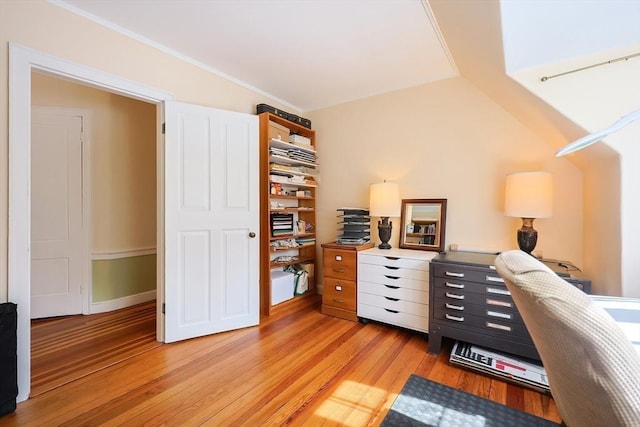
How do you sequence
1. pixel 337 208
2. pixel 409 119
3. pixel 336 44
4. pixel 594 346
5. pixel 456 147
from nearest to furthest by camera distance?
pixel 594 346, pixel 336 44, pixel 456 147, pixel 409 119, pixel 337 208

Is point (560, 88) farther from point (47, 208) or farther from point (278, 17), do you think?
point (47, 208)

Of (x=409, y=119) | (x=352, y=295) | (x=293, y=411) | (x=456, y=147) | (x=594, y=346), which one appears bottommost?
(x=293, y=411)

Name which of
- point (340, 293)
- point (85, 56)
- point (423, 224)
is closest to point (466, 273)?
point (423, 224)

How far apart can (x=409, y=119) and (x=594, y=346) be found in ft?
8.70

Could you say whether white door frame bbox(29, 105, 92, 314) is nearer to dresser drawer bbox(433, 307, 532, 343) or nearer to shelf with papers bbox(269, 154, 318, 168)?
shelf with papers bbox(269, 154, 318, 168)

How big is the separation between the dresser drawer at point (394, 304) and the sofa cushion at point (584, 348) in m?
1.61

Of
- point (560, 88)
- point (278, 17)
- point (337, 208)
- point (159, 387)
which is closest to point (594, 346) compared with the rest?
point (560, 88)

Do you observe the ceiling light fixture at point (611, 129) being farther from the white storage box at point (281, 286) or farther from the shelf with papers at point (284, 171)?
the white storage box at point (281, 286)

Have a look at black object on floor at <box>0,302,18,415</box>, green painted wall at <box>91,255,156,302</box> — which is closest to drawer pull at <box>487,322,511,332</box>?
black object on floor at <box>0,302,18,415</box>

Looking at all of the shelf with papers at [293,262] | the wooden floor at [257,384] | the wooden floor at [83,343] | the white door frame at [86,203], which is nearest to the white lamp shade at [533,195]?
the wooden floor at [257,384]

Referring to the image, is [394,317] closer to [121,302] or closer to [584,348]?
[584,348]

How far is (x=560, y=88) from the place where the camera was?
1667 mm

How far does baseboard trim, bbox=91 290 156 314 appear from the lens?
2861mm

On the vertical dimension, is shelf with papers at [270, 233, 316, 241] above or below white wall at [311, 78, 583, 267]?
below
